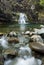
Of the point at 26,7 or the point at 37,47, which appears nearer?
the point at 37,47

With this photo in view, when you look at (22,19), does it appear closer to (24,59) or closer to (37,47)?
(37,47)

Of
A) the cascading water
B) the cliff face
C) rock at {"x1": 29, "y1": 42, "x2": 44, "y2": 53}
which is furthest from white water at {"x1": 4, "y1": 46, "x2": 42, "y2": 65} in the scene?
the cliff face

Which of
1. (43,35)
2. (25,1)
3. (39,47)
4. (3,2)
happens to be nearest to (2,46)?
(39,47)

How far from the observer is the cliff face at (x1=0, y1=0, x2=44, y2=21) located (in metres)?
26.3

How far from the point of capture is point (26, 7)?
29734mm

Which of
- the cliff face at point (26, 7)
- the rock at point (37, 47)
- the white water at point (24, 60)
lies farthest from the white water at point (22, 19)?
the white water at point (24, 60)

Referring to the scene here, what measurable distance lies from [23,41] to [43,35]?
1968mm

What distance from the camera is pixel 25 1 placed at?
3234 centimetres

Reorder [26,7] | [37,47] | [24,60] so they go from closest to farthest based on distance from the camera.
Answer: [24,60] → [37,47] → [26,7]

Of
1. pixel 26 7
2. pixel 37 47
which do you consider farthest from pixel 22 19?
pixel 37 47

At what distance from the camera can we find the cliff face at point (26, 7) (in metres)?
26.3

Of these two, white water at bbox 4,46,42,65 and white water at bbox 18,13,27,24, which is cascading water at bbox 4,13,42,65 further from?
white water at bbox 18,13,27,24

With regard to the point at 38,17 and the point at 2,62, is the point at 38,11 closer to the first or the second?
the point at 38,17

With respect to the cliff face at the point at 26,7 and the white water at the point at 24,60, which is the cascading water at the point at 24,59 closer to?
Answer: the white water at the point at 24,60
